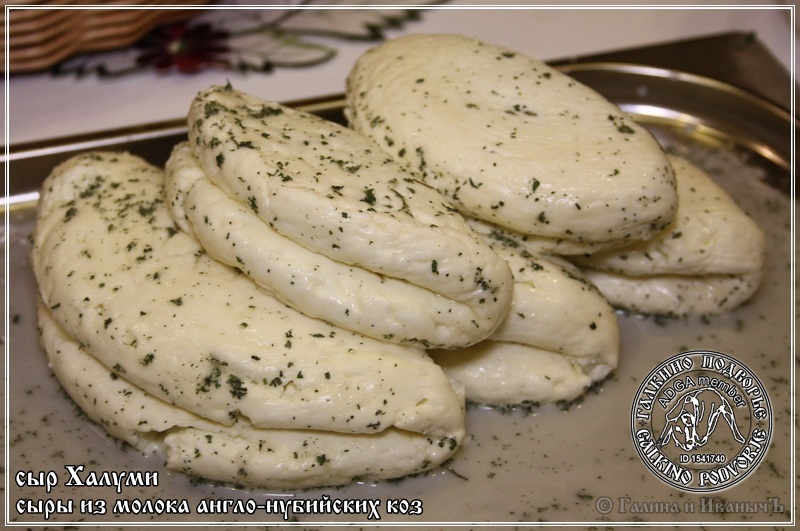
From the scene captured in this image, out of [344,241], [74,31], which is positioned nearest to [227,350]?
[344,241]

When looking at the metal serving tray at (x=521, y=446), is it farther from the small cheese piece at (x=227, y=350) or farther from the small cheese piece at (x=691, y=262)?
the small cheese piece at (x=227, y=350)

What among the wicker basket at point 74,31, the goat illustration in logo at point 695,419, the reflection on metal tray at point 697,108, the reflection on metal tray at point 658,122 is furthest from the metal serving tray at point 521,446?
the wicker basket at point 74,31

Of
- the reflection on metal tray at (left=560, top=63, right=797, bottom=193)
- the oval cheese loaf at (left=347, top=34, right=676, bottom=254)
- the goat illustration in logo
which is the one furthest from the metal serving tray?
the oval cheese loaf at (left=347, top=34, right=676, bottom=254)

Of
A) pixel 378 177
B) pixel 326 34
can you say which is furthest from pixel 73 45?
pixel 378 177

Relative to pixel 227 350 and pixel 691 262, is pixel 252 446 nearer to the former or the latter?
pixel 227 350

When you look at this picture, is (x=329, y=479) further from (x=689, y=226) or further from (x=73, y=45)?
(x=73, y=45)
